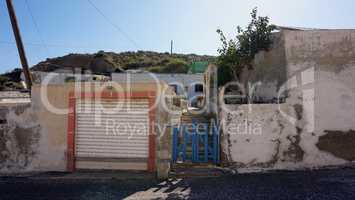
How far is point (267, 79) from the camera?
12.1 m

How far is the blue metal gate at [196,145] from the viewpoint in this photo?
8508mm

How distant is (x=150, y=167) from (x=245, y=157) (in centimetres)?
283

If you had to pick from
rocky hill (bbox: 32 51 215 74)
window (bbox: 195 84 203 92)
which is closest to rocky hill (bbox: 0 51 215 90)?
rocky hill (bbox: 32 51 215 74)

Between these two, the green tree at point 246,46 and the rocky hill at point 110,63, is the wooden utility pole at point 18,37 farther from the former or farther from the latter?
the rocky hill at point 110,63

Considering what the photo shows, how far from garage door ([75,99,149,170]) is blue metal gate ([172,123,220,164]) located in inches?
38.2

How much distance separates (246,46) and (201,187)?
739 centimetres

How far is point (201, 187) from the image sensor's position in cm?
699

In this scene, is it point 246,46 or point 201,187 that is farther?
point 246,46

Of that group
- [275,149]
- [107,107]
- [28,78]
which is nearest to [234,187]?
[275,149]

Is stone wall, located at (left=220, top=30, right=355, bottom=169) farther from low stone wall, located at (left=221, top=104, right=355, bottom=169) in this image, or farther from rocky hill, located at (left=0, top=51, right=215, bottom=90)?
rocky hill, located at (left=0, top=51, right=215, bottom=90)

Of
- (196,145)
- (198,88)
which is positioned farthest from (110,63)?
(196,145)

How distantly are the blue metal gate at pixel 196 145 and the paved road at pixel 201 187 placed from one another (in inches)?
40.7

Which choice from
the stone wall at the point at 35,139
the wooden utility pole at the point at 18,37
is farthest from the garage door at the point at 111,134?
the wooden utility pole at the point at 18,37

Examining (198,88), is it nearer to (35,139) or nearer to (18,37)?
(18,37)
